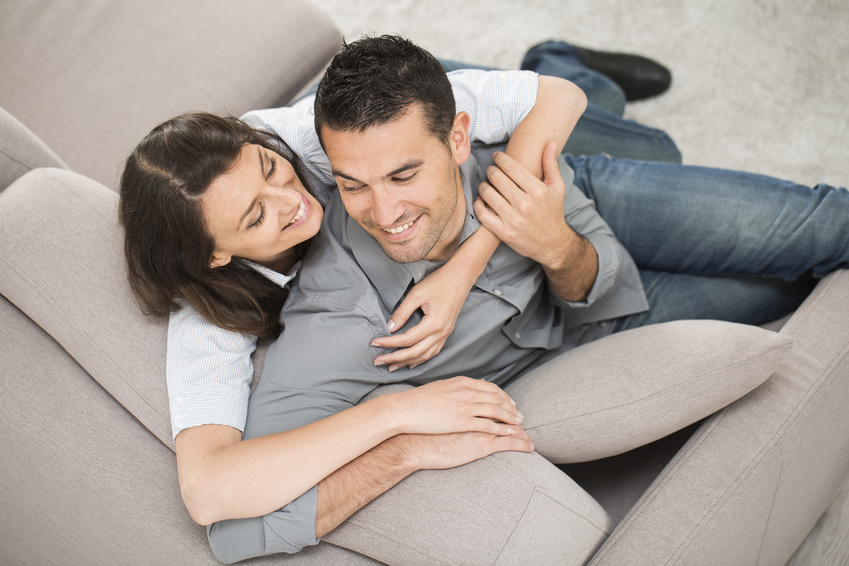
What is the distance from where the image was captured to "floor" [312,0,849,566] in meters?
2.31

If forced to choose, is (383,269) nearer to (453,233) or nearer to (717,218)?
(453,233)

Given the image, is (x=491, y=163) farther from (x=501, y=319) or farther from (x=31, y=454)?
(x=31, y=454)

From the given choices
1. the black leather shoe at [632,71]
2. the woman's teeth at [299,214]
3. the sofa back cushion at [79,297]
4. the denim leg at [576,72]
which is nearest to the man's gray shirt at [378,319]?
the woman's teeth at [299,214]

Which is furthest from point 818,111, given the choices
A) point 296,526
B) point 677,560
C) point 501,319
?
point 296,526

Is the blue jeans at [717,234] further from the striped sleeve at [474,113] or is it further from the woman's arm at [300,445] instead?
the woman's arm at [300,445]

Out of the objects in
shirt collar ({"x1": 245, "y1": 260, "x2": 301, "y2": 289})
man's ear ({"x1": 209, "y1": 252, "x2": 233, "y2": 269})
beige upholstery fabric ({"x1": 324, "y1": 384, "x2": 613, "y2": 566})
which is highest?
man's ear ({"x1": 209, "y1": 252, "x2": 233, "y2": 269})

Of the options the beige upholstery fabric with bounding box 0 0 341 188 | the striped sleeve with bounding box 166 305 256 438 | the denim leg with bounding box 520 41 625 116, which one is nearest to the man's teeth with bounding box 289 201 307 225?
the striped sleeve with bounding box 166 305 256 438

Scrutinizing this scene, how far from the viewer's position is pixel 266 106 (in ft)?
6.59

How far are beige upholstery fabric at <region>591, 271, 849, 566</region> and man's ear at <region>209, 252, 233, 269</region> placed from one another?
0.96 metres

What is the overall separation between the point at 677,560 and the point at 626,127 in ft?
4.40

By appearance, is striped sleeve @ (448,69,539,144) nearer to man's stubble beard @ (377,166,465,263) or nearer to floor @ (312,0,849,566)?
man's stubble beard @ (377,166,465,263)

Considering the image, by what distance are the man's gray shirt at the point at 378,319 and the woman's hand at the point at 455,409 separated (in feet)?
0.45

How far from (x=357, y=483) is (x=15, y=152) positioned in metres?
1.06

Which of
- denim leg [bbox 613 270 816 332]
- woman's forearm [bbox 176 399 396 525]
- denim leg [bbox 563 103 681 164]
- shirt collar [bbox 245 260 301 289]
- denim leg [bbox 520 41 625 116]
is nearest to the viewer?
woman's forearm [bbox 176 399 396 525]
